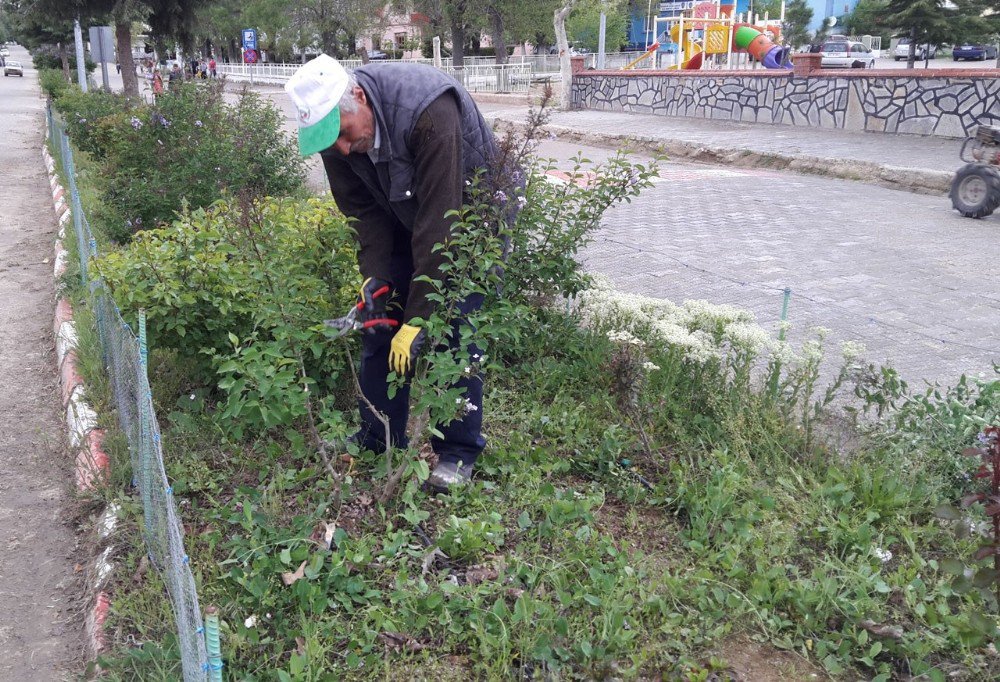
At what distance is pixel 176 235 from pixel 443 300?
184 centimetres

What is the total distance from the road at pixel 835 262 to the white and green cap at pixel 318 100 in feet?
10.9

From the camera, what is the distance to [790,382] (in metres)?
3.94

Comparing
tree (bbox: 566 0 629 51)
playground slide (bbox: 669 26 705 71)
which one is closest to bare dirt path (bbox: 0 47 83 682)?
playground slide (bbox: 669 26 705 71)

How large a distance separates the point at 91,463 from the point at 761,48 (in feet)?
89.3

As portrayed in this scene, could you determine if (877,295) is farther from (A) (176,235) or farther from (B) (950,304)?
(A) (176,235)

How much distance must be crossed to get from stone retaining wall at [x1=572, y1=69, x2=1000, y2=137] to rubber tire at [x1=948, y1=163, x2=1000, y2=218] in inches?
185

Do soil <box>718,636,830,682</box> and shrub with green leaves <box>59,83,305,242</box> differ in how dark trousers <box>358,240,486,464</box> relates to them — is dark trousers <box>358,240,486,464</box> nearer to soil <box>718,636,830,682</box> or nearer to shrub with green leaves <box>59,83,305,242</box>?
soil <box>718,636,830,682</box>

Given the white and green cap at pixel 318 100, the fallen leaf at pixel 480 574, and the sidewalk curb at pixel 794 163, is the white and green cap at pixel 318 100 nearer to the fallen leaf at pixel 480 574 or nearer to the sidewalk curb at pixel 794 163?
the fallen leaf at pixel 480 574

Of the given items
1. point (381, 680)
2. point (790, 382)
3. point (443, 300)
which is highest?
point (443, 300)

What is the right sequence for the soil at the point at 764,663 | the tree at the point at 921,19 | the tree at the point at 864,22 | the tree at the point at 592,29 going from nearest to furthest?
the soil at the point at 764,663 → the tree at the point at 921,19 → the tree at the point at 592,29 → the tree at the point at 864,22

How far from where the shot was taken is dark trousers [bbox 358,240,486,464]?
345cm

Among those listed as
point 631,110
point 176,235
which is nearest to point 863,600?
point 176,235

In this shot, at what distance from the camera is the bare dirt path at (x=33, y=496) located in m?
3.02

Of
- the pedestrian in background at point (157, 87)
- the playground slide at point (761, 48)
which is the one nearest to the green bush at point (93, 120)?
the pedestrian in background at point (157, 87)
